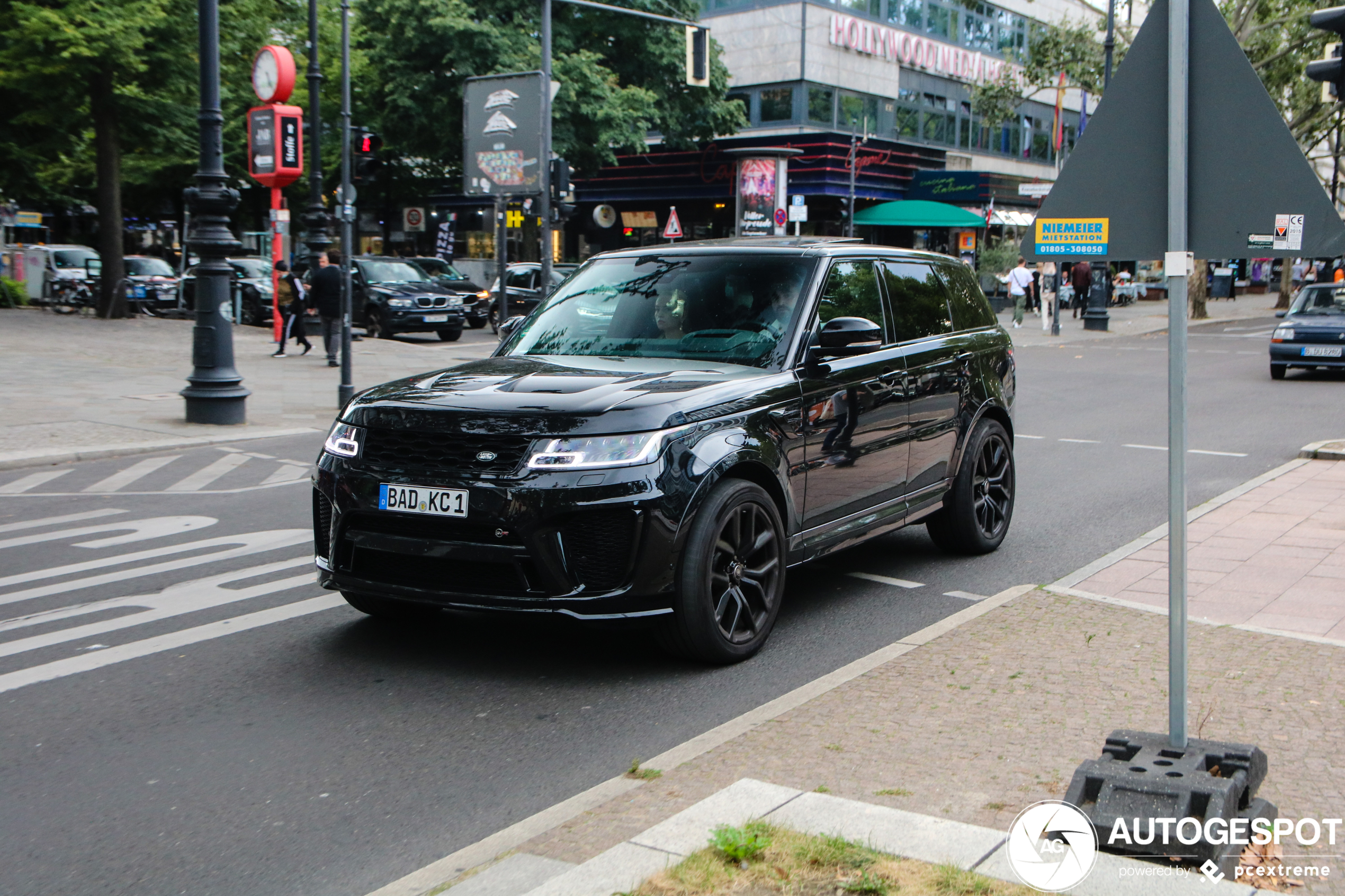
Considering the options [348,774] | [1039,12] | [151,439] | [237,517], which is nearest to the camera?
[348,774]

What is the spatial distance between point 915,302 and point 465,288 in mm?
24555

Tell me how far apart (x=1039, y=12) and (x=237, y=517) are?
2232 inches

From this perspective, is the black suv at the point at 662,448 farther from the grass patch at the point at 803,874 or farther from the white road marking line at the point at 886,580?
the grass patch at the point at 803,874

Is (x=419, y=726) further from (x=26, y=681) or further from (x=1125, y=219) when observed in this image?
(x=1125, y=219)

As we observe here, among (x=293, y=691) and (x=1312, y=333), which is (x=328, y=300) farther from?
(x=293, y=691)

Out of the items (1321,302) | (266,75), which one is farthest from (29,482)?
(1321,302)

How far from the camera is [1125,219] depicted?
3734 mm

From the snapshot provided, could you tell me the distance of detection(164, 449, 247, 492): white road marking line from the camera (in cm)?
1029

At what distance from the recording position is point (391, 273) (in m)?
28.7

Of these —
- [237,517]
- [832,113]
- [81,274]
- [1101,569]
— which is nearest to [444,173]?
[81,274]

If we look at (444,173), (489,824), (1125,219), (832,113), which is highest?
(832,113)

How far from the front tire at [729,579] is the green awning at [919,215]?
139 ft

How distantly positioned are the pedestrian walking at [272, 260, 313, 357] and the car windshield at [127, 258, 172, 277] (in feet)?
43.1

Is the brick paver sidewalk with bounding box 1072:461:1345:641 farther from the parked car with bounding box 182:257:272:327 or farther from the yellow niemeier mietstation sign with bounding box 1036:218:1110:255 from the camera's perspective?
the parked car with bounding box 182:257:272:327
